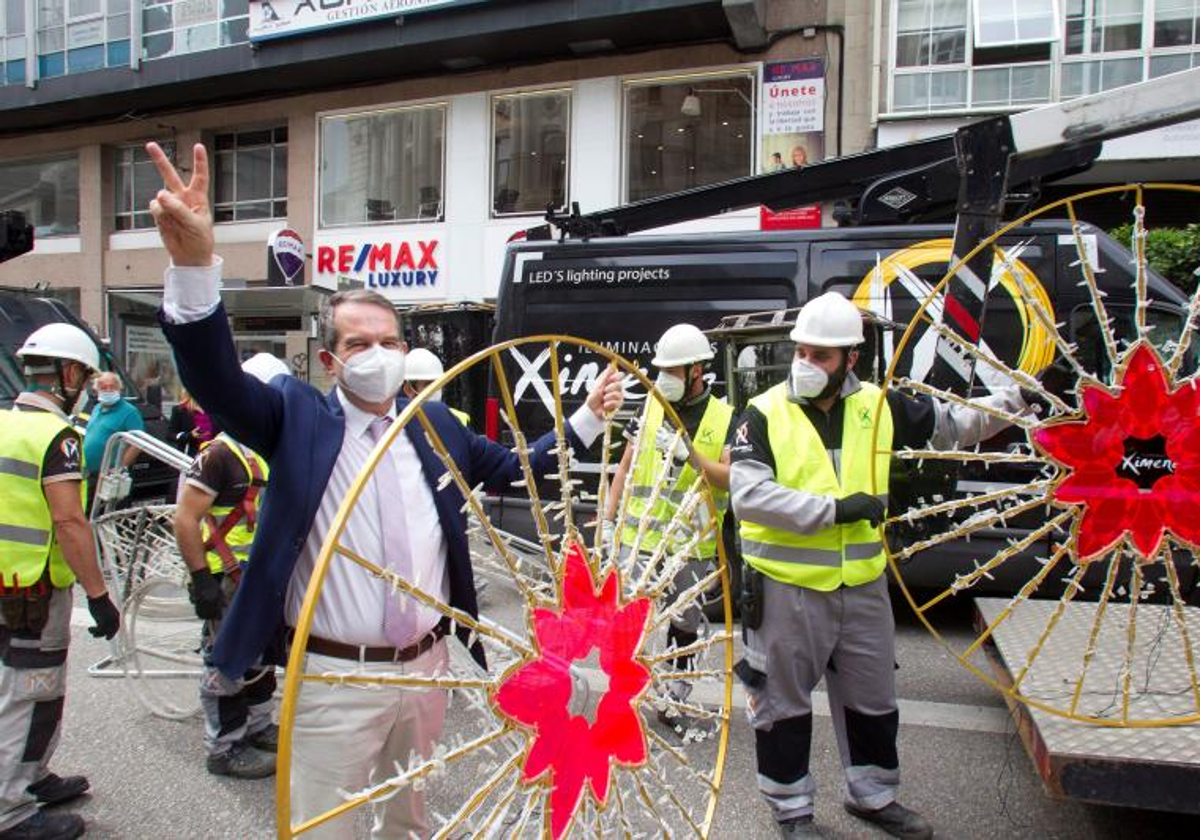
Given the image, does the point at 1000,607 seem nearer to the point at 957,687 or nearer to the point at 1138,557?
the point at 957,687

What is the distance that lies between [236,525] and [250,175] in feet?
51.0

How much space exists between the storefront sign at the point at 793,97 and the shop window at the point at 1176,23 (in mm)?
4385

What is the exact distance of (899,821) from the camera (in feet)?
10.9

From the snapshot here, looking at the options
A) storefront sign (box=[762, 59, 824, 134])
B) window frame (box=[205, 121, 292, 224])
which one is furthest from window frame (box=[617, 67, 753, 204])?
window frame (box=[205, 121, 292, 224])

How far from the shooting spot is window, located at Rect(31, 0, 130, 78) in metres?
18.2

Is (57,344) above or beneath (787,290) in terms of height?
beneath

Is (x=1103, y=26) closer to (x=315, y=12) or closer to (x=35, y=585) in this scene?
(x=315, y=12)

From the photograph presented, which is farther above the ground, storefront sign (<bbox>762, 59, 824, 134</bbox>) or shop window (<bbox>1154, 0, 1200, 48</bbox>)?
shop window (<bbox>1154, 0, 1200, 48</bbox>)

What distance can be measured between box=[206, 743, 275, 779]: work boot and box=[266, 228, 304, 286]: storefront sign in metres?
11.3

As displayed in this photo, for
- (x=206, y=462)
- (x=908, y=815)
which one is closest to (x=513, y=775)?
(x=908, y=815)

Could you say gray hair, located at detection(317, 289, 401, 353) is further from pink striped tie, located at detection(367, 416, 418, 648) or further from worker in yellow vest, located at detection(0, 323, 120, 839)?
worker in yellow vest, located at detection(0, 323, 120, 839)

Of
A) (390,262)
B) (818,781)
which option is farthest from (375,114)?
(818,781)

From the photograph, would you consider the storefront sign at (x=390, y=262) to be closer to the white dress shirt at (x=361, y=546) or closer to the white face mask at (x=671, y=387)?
the white face mask at (x=671, y=387)

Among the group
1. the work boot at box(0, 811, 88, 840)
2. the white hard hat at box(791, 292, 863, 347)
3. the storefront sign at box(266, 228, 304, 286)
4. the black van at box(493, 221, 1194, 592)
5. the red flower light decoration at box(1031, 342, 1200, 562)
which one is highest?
the storefront sign at box(266, 228, 304, 286)
